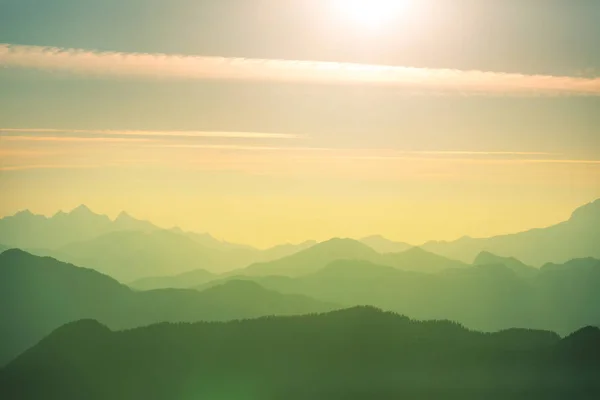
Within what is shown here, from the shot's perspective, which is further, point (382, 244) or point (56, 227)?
point (382, 244)

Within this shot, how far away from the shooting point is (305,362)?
2.90m

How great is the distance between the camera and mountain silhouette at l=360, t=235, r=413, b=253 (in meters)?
2.96

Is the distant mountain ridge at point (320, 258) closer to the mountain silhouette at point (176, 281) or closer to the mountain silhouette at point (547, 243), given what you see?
the mountain silhouette at point (176, 281)

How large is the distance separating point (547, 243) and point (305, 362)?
1357 millimetres

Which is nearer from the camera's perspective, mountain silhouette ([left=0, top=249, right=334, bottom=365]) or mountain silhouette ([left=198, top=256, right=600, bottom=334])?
mountain silhouette ([left=0, top=249, right=334, bottom=365])

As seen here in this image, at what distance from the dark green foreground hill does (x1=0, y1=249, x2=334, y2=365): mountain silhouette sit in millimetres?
47

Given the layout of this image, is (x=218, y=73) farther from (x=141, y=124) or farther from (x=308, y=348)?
(x=308, y=348)

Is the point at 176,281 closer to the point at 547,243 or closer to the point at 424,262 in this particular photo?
the point at 424,262

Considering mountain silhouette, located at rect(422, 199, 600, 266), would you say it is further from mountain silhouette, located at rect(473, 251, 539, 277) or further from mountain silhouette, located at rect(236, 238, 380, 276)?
mountain silhouette, located at rect(236, 238, 380, 276)

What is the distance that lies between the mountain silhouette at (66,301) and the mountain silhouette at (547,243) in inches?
47.9

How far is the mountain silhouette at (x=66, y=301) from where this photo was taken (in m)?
2.83

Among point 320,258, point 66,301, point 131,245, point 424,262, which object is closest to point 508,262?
point 424,262

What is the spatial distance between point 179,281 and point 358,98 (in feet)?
4.04

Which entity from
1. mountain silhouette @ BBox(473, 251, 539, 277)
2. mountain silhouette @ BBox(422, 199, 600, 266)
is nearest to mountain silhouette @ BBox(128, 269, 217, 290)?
mountain silhouette @ BBox(422, 199, 600, 266)
